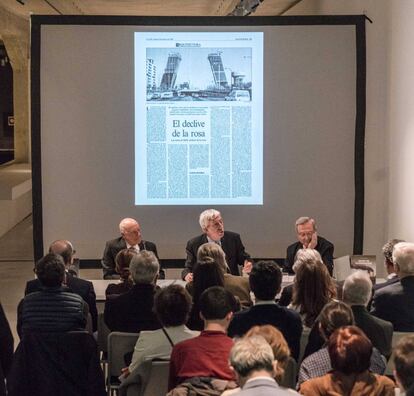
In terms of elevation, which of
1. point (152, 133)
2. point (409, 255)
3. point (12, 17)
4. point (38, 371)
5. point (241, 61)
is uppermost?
point (12, 17)

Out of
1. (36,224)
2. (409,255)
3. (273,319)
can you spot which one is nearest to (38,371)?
(273,319)

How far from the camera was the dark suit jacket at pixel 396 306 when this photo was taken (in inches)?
190

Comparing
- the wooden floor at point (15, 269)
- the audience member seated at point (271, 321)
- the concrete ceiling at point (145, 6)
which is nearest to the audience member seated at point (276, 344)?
the audience member seated at point (271, 321)

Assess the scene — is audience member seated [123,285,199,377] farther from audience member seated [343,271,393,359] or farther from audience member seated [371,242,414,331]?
audience member seated [371,242,414,331]

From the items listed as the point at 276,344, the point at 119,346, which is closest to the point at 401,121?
the point at 119,346

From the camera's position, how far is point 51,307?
4.57m

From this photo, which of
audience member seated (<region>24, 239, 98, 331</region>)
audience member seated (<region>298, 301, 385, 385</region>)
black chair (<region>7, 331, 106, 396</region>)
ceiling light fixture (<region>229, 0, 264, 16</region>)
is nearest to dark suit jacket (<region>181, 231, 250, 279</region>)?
audience member seated (<region>24, 239, 98, 331</region>)

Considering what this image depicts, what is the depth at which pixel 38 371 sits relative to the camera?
4.23m

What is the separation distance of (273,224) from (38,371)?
4.05 m

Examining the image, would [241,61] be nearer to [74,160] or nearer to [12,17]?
[74,160]

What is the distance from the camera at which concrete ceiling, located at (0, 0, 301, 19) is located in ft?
43.5

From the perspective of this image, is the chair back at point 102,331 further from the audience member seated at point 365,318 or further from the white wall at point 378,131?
the white wall at point 378,131

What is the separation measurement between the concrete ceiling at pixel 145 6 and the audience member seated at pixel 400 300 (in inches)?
335

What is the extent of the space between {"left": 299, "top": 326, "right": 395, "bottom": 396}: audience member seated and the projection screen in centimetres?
463
